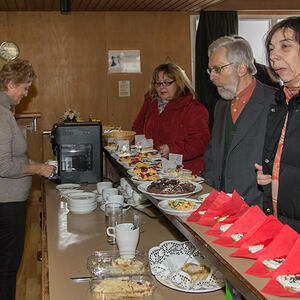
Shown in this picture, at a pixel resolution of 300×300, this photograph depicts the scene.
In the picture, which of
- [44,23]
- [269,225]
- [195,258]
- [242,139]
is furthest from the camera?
[44,23]

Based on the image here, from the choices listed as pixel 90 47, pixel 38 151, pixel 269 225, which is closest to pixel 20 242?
pixel 269 225

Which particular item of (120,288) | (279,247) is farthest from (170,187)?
(279,247)

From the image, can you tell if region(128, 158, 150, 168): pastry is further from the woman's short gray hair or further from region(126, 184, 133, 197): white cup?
the woman's short gray hair

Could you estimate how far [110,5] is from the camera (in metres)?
6.45

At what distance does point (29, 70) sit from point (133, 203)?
129cm

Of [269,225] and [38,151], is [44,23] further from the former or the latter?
[269,225]

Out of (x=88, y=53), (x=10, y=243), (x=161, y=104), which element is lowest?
(x=10, y=243)

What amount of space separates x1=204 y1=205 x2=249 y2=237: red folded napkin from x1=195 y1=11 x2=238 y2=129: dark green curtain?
5.41 metres

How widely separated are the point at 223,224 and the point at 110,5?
18.2 ft

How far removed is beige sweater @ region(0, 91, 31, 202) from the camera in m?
2.86

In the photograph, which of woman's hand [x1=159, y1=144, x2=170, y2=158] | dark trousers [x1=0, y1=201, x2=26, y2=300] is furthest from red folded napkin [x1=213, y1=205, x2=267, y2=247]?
woman's hand [x1=159, y1=144, x2=170, y2=158]

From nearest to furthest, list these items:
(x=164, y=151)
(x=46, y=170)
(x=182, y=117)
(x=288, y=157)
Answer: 1. (x=288, y=157)
2. (x=46, y=170)
3. (x=164, y=151)
4. (x=182, y=117)

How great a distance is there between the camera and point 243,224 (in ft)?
4.65

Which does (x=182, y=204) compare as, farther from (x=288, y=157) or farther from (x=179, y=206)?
(x=288, y=157)
